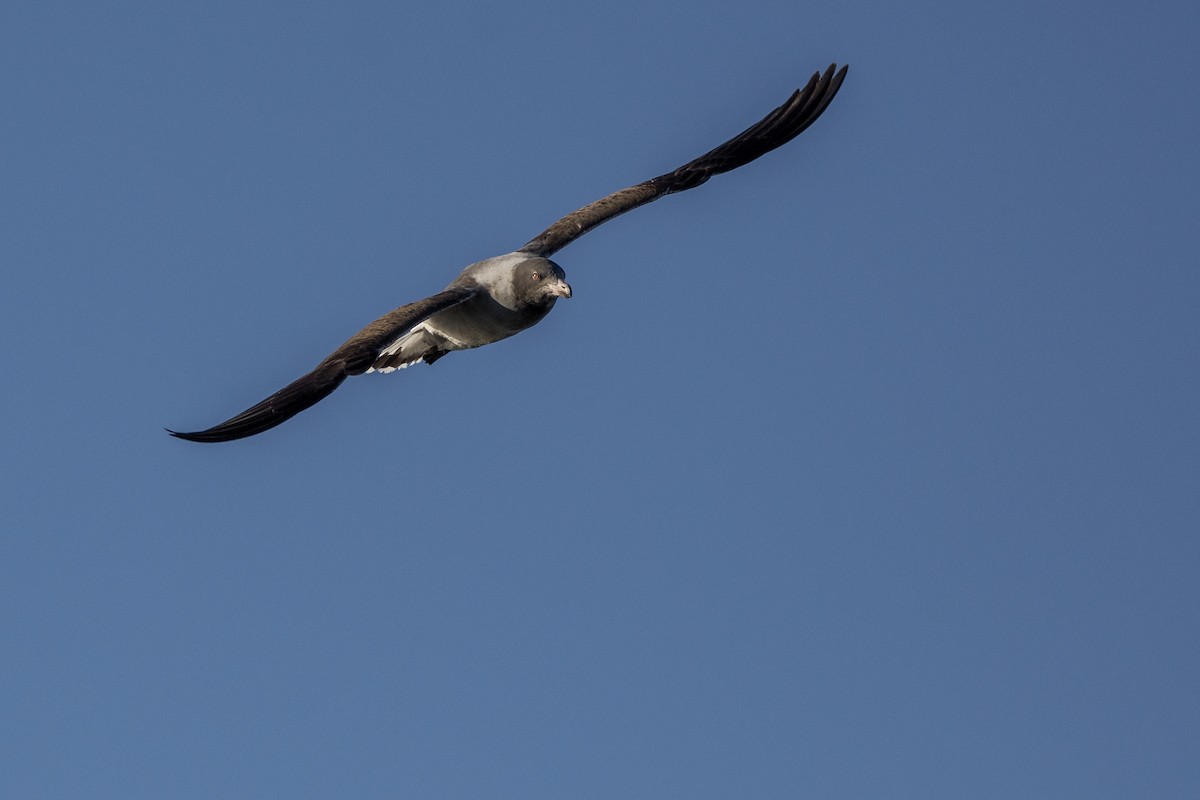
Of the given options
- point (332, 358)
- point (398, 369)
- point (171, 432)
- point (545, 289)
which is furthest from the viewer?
point (398, 369)

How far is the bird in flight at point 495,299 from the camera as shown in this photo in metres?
19.3

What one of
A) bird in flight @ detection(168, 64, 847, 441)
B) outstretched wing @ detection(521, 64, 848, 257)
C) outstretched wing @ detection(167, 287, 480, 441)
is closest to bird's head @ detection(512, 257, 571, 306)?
bird in flight @ detection(168, 64, 847, 441)

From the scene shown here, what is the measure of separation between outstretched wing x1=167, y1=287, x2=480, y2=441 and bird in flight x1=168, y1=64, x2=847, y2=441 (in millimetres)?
10

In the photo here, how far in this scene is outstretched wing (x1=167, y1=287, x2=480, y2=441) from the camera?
1897 centimetres

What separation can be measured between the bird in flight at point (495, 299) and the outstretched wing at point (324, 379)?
0.01 meters

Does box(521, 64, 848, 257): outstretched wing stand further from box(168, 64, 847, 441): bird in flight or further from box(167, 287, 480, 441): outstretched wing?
box(167, 287, 480, 441): outstretched wing

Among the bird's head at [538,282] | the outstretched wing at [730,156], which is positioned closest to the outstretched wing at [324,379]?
Result: the bird's head at [538,282]

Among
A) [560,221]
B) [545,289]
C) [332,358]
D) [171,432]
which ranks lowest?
[171,432]

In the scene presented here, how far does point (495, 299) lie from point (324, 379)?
3122 mm

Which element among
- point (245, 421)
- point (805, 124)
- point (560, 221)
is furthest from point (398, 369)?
point (805, 124)

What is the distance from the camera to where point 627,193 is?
24.2 metres

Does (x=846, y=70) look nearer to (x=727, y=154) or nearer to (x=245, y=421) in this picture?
(x=727, y=154)

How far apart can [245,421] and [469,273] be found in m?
4.42

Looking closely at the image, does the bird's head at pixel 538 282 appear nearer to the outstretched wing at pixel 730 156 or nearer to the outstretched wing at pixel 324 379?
the outstretched wing at pixel 324 379
